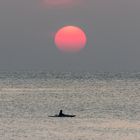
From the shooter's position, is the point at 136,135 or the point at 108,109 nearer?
the point at 136,135

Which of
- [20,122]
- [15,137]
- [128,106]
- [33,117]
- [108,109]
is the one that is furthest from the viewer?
[128,106]

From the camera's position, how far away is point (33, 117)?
6388cm

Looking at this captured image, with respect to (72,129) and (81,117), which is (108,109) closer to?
(81,117)

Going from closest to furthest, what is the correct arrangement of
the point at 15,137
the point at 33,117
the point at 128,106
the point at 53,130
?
the point at 15,137, the point at 53,130, the point at 33,117, the point at 128,106

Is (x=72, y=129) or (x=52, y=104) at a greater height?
(x=52, y=104)

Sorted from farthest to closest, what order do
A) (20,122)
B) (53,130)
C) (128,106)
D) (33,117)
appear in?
(128,106) < (33,117) < (20,122) < (53,130)

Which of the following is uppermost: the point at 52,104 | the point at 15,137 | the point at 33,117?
the point at 52,104

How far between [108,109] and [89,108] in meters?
2.68

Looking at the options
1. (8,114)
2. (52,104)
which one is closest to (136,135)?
(8,114)

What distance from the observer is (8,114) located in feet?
222

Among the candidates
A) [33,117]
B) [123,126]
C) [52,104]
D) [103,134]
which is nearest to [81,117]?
[33,117]

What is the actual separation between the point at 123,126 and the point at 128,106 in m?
24.5

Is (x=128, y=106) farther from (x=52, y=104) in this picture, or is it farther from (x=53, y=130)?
(x=53, y=130)

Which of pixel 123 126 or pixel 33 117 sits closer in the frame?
pixel 123 126
